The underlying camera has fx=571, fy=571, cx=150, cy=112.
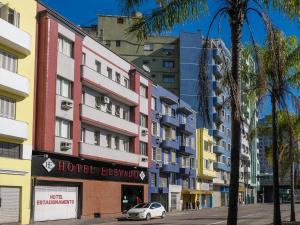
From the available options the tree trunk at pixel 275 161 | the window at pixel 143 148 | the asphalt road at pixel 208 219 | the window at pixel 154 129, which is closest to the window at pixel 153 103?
the window at pixel 154 129

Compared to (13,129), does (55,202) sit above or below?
below

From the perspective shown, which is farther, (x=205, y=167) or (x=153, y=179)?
(x=205, y=167)

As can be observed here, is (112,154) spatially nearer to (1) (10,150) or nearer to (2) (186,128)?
(1) (10,150)

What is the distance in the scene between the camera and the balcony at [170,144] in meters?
64.6

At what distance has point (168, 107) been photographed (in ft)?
222

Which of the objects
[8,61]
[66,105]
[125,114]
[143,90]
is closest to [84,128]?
[66,105]

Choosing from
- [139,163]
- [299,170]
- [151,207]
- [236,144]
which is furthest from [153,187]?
[236,144]

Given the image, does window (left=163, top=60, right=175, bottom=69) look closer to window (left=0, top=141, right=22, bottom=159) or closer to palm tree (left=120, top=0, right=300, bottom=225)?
window (left=0, top=141, right=22, bottom=159)

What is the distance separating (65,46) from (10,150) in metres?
9.95

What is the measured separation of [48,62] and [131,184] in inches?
762

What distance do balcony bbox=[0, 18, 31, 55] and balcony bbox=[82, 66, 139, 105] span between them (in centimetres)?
787

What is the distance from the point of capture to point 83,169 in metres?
43.6

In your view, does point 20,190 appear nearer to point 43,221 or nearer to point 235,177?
point 43,221

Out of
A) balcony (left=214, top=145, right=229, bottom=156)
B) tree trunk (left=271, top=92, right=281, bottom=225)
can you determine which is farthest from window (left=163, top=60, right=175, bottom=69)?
tree trunk (left=271, top=92, right=281, bottom=225)
